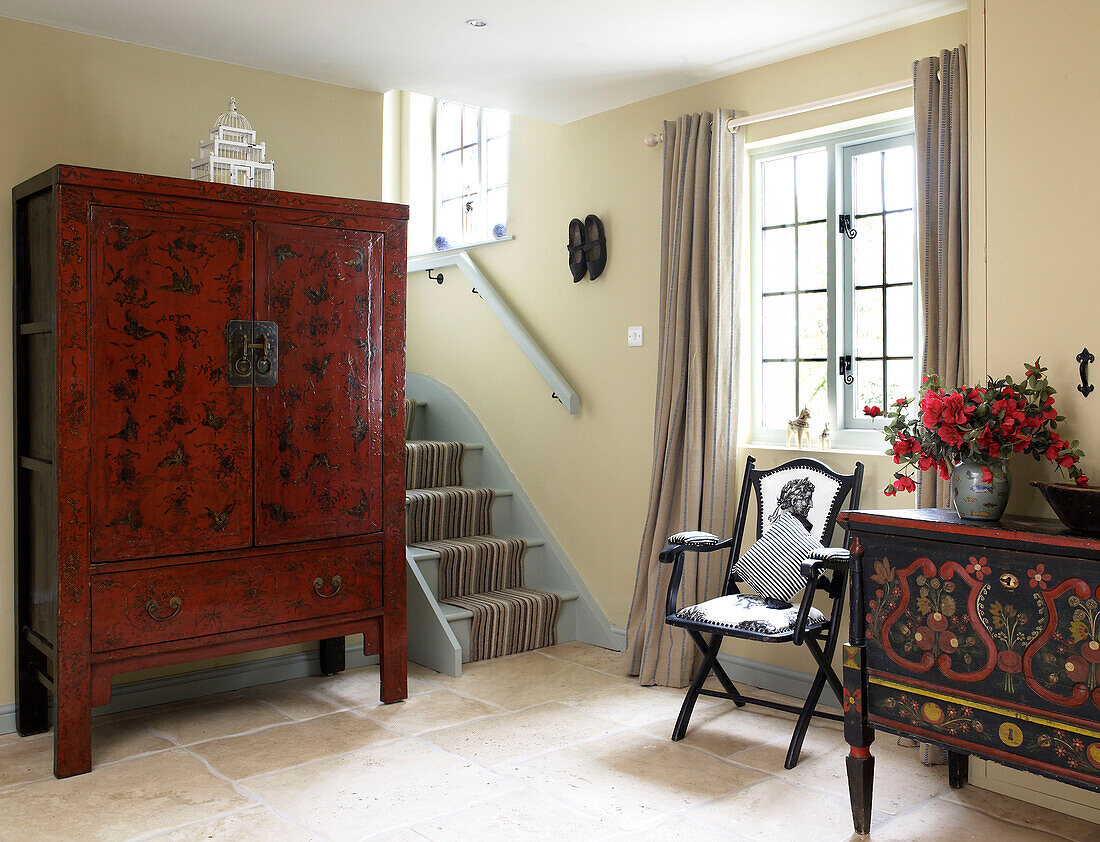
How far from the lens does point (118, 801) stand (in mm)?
2877

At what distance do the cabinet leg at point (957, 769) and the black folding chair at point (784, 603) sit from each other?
1.44 ft

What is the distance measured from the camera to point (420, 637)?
4363mm

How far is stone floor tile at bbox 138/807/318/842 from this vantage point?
2621 mm

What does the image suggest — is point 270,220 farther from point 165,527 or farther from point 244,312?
point 165,527

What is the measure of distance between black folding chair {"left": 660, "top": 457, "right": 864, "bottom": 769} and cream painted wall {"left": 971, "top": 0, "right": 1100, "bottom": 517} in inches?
27.3

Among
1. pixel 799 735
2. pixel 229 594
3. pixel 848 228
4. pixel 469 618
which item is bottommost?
pixel 799 735

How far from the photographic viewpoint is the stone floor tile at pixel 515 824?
2654 millimetres

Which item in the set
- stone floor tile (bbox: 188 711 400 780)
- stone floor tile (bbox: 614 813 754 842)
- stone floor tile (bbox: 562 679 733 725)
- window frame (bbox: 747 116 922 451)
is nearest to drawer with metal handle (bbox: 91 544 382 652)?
stone floor tile (bbox: 188 711 400 780)

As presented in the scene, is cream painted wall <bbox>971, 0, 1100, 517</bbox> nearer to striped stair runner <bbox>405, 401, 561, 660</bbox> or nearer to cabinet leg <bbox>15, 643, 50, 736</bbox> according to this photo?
striped stair runner <bbox>405, 401, 561, 660</bbox>

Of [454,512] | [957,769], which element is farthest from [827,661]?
[454,512]

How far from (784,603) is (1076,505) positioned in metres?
1.24

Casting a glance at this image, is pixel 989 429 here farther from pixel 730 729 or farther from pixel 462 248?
pixel 462 248

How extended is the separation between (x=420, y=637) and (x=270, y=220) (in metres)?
1.98

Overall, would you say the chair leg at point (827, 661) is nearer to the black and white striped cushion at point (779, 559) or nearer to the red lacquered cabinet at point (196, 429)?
the black and white striped cushion at point (779, 559)
